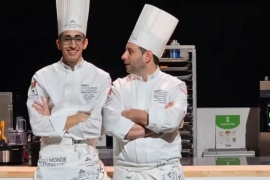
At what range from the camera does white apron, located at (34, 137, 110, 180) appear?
115 inches

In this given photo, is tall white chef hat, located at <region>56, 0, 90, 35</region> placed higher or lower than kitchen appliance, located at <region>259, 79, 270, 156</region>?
higher

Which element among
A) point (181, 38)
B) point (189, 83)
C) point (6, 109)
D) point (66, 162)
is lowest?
point (66, 162)

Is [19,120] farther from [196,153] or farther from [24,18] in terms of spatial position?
[196,153]

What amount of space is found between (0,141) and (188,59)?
204cm

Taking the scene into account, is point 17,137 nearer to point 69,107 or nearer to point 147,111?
point 69,107

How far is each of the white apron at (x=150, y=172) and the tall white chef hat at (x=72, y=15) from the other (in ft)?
2.48

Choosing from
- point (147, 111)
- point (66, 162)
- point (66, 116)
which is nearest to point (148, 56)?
point (147, 111)

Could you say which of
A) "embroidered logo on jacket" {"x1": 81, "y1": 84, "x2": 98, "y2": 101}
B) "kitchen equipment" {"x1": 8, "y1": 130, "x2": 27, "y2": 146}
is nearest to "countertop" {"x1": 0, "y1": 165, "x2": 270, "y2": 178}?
"embroidered logo on jacket" {"x1": 81, "y1": 84, "x2": 98, "y2": 101}

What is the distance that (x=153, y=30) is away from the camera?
314 cm

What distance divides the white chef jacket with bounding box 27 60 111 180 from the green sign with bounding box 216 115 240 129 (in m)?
3.36

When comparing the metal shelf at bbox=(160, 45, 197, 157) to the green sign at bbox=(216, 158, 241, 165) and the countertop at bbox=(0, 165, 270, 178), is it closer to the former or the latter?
the green sign at bbox=(216, 158, 241, 165)

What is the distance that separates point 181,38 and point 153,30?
2952 millimetres

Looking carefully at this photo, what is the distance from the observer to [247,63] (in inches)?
238

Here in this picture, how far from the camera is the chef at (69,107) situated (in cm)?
292
